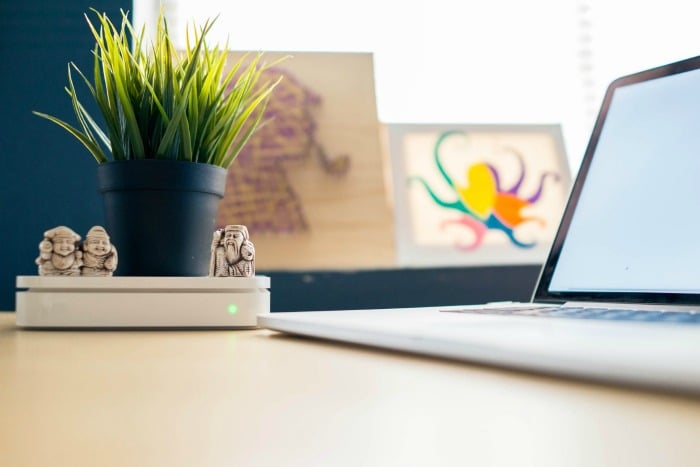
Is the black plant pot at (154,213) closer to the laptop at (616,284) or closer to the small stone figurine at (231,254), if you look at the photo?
the small stone figurine at (231,254)

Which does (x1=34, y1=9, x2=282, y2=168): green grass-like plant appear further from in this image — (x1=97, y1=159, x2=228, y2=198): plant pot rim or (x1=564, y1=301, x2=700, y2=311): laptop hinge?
(x1=564, y1=301, x2=700, y2=311): laptop hinge

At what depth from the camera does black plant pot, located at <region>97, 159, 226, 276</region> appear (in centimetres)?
72

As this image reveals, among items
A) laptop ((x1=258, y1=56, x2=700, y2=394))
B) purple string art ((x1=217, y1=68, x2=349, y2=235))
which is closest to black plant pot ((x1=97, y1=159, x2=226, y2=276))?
laptop ((x1=258, y1=56, x2=700, y2=394))

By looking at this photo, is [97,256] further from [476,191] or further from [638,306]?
[476,191]

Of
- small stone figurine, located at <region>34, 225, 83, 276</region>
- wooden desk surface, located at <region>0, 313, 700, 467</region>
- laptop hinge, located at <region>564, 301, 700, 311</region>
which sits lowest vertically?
wooden desk surface, located at <region>0, 313, 700, 467</region>

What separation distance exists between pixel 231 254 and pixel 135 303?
0.36 ft

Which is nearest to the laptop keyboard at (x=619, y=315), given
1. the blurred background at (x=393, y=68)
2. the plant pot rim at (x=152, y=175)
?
the plant pot rim at (x=152, y=175)

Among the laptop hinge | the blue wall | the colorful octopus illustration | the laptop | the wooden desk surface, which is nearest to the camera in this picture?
the wooden desk surface

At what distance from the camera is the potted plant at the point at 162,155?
0.72m

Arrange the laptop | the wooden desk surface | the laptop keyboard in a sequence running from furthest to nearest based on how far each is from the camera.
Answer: the laptop keyboard, the laptop, the wooden desk surface

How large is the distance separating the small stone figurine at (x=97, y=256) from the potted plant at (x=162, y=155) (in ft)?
0.05

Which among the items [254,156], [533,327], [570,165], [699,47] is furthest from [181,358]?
[699,47]

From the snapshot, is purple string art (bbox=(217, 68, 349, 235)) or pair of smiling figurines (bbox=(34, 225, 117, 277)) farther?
purple string art (bbox=(217, 68, 349, 235))

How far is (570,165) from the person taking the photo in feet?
4.83
